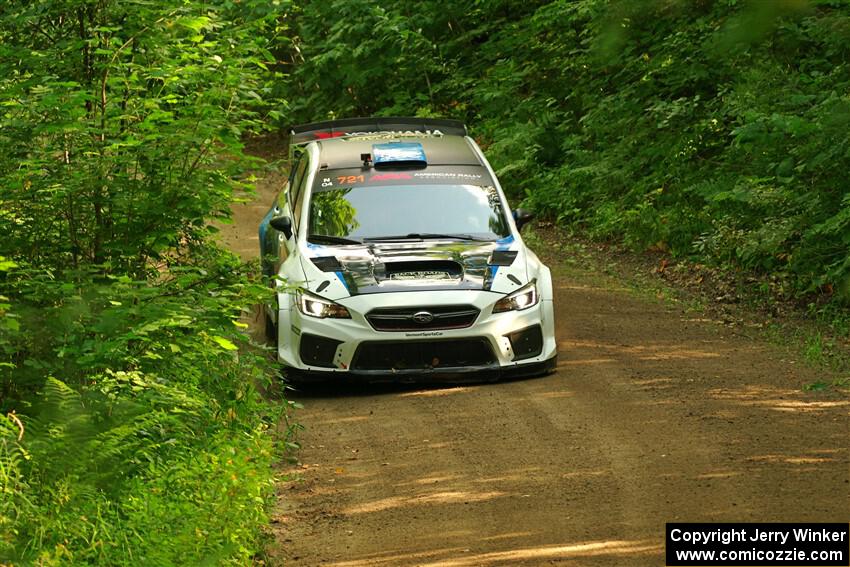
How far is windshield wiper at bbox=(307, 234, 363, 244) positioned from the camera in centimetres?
1052

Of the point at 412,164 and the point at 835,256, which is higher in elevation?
the point at 412,164

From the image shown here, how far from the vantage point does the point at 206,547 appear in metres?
5.99

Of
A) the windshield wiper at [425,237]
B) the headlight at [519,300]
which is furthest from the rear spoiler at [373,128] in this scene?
the headlight at [519,300]

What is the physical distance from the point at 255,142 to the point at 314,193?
72.1 ft

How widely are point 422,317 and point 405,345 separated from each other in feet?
0.92

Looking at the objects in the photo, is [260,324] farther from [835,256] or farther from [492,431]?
[835,256]

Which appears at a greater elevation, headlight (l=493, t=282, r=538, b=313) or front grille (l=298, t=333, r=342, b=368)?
headlight (l=493, t=282, r=538, b=313)

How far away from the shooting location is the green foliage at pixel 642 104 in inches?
378

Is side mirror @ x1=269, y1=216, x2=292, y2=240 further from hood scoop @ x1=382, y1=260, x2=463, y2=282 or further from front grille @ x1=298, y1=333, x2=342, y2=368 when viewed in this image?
front grille @ x1=298, y1=333, x2=342, y2=368

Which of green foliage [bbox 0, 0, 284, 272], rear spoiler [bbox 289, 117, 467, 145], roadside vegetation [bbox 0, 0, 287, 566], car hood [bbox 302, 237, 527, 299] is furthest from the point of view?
rear spoiler [bbox 289, 117, 467, 145]

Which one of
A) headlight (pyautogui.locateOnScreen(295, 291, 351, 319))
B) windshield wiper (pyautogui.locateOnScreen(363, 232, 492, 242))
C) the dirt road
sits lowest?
the dirt road

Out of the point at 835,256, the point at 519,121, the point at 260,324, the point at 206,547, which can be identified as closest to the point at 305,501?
the point at 206,547

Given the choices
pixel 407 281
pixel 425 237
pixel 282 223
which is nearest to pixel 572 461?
pixel 407 281

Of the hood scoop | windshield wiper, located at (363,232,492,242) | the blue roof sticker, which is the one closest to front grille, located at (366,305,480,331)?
the hood scoop
